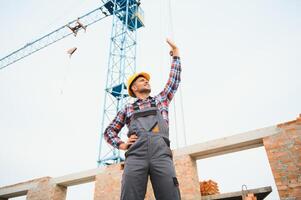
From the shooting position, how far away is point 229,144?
23.1ft

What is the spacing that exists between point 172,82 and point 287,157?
16.7ft

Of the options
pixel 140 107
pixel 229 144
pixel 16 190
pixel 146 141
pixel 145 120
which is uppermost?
pixel 229 144

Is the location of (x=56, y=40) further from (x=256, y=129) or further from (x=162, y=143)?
(x=162, y=143)

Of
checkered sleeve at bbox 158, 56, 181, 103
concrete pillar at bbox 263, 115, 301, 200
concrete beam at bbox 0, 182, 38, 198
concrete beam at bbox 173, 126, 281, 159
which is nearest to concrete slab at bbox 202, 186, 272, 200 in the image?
concrete pillar at bbox 263, 115, 301, 200

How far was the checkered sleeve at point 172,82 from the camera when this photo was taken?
2.39 metres

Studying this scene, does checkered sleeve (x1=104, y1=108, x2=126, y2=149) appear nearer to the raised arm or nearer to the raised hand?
the raised arm

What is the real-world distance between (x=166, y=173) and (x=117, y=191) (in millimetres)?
7143

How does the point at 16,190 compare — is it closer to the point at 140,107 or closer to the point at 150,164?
the point at 140,107

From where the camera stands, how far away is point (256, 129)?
6.83m

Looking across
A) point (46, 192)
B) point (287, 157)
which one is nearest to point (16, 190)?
point (46, 192)

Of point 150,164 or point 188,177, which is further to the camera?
point 188,177

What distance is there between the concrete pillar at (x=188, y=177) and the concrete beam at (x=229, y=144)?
0.71 ft

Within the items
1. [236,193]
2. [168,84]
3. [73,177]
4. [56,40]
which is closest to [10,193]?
[73,177]

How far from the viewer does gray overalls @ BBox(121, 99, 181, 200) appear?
1731mm
